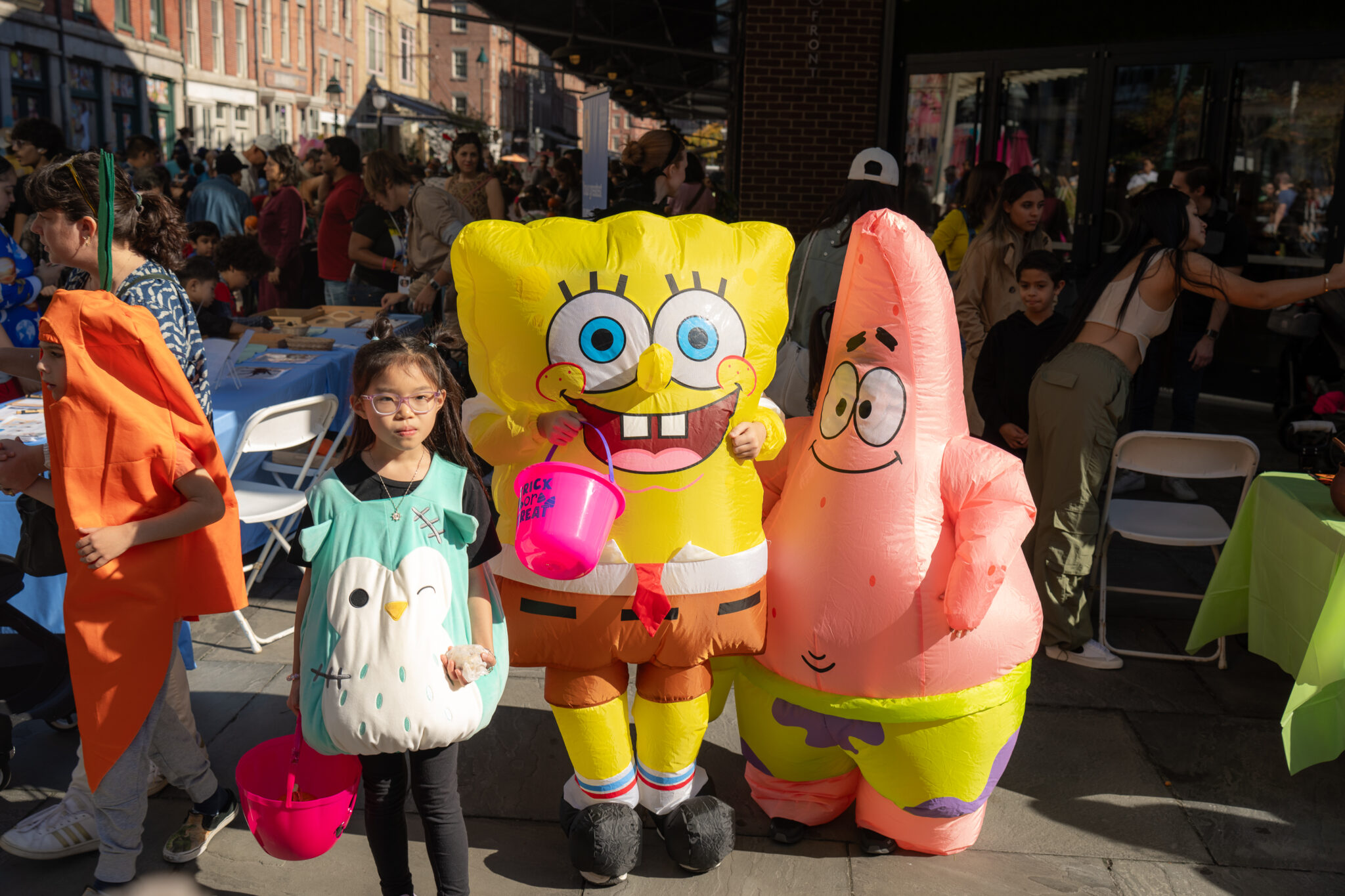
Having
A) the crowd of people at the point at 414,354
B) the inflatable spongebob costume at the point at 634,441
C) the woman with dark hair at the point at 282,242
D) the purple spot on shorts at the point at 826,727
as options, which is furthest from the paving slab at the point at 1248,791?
the woman with dark hair at the point at 282,242

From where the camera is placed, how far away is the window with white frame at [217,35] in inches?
1347

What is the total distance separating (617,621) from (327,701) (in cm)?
71

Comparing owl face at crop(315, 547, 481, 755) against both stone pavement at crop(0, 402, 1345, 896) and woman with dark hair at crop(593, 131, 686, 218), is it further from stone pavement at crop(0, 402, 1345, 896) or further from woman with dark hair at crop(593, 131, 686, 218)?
woman with dark hair at crop(593, 131, 686, 218)

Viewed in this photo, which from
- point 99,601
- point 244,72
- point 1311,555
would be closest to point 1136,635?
point 1311,555

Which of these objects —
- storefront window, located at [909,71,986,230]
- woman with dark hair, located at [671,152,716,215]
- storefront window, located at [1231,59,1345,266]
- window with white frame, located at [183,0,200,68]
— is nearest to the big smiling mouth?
woman with dark hair, located at [671,152,716,215]

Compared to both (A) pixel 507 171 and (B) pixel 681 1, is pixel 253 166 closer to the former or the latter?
(A) pixel 507 171

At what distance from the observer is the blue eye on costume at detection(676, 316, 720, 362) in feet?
8.34

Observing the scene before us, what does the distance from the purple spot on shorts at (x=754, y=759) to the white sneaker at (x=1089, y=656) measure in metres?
1.70

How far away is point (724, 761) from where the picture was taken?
11.4 ft

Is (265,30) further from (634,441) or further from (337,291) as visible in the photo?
(634,441)

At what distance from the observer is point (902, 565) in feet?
8.57

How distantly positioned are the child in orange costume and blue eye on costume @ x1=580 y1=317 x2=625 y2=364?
98 cm

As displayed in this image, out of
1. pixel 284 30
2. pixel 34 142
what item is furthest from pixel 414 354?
pixel 284 30

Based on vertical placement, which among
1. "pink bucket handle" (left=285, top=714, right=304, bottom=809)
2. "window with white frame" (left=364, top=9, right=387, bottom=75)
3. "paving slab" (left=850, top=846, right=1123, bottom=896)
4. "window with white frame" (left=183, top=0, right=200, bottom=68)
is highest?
"window with white frame" (left=364, top=9, right=387, bottom=75)
